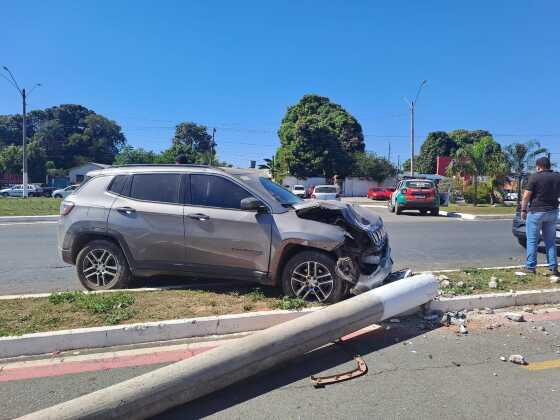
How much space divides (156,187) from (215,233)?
114cm

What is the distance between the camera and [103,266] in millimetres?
5980

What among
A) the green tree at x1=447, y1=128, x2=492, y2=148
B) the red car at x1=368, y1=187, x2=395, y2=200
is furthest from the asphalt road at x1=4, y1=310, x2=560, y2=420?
the green tree at x1=447, y1=128, x2=492, y2=148

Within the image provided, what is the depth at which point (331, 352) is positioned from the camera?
163 inches

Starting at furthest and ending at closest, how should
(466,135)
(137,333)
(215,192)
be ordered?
1. (466,135)
2. (215,192)
3. (137,333)

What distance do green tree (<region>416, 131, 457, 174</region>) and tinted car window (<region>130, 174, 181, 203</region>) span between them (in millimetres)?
73804

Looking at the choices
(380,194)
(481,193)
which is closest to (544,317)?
(481,193)

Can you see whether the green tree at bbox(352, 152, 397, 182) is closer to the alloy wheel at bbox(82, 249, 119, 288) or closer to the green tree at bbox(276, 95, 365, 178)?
the green tree at bbox(276, 95, 365, 178)

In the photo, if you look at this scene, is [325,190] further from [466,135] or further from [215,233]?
[466,135]

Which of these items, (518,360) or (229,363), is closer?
(229,363)

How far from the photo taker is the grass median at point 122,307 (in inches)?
181

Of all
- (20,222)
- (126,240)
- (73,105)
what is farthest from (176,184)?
(73,105)

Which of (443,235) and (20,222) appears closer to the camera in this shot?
(443,235)

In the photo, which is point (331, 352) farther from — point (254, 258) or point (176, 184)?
point (176, 184)

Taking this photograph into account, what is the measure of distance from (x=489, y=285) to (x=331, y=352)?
9.94ft
